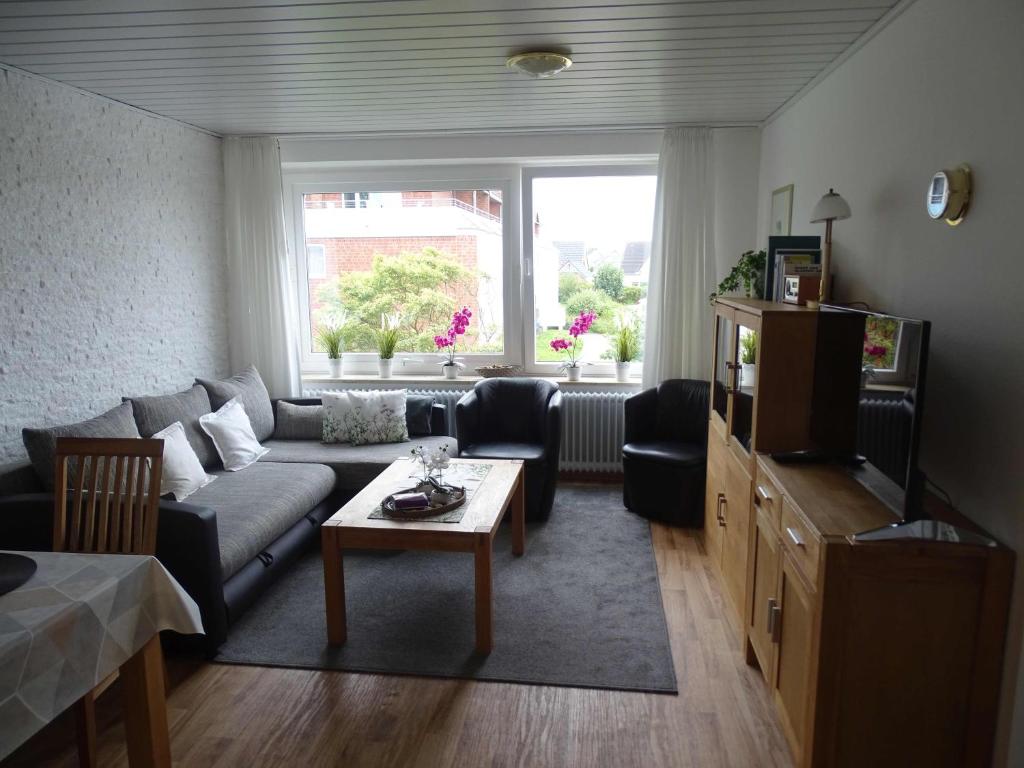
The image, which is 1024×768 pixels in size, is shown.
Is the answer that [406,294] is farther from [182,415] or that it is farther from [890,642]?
[890,642]

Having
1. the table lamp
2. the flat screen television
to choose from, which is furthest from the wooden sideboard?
the table lamp

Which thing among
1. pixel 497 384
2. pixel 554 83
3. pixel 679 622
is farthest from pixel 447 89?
pixel 679 622

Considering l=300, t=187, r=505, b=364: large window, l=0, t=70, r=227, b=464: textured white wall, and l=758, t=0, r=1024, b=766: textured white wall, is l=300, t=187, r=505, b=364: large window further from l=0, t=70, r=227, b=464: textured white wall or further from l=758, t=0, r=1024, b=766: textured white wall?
l=758, t=0, r=1024, b=766: textured white wall

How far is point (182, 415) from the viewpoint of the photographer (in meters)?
3.81

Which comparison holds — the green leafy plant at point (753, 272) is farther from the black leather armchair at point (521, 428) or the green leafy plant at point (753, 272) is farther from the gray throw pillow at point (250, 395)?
the gray throw pillow at point (250, 395)

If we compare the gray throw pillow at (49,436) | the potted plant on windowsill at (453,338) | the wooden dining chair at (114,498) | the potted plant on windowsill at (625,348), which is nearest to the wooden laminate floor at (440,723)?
the wooden dining chair at (114,498)

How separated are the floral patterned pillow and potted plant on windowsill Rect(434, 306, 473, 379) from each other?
67cm

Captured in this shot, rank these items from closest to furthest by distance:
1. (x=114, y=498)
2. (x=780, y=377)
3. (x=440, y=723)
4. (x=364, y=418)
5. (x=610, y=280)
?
1. (x=114, y=498)
2. (x=440, y=723)
3. (x=780, y=377)
4. (x=364, y=418)
5. (x=610, y=280)

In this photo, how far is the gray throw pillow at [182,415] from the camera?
142 inches

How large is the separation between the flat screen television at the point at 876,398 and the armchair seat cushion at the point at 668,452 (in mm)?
1548

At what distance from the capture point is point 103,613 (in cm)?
169

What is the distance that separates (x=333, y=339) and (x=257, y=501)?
2042 millimetres

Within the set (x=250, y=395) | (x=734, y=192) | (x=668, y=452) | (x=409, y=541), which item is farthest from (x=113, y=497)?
(x=734, y=192)

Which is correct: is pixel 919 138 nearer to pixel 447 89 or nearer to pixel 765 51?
pixel 765 51
